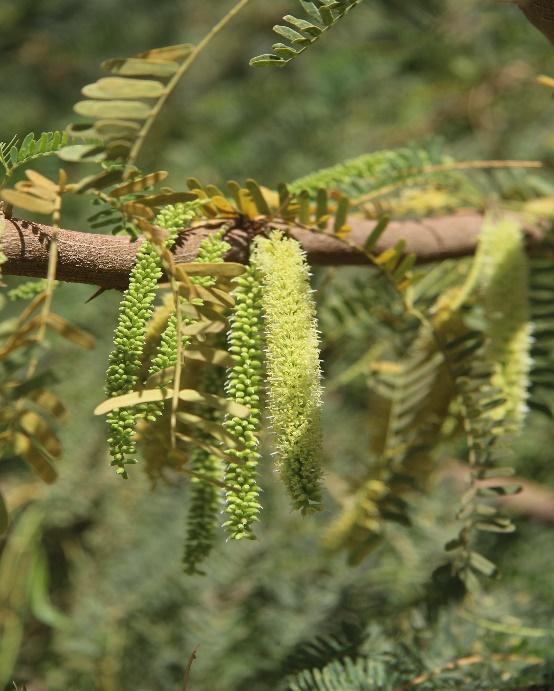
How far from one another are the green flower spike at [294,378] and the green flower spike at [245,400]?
15mm

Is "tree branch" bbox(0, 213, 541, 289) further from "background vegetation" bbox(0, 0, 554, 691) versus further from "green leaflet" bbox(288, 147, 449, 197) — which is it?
"background vegetation" bbox(0, 0, 554, 691)

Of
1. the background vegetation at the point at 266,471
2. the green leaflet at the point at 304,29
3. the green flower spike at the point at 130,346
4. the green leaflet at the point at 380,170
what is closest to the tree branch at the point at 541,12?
the green leaflet at the point at 304,29

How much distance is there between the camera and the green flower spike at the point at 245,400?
0.60 metres

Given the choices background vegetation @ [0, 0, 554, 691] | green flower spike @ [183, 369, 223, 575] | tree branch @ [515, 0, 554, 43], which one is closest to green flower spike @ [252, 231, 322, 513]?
green flower spike @ [183, 369, 223, 575]

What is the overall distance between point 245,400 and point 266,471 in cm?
99

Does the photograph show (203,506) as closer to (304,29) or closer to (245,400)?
(245,400)

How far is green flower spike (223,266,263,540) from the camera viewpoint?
604 millimetres

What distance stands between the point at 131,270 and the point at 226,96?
1.49m

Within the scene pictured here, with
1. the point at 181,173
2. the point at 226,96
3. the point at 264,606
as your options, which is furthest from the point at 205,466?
the point at 226,96

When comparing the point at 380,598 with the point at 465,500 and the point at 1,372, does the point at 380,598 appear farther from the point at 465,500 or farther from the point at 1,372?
the point at 1,372

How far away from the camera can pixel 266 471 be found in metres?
1.62

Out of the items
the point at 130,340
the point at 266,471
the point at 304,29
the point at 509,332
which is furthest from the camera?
the point at 266,471

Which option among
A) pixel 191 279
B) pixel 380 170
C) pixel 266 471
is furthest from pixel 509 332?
pixel 266 471

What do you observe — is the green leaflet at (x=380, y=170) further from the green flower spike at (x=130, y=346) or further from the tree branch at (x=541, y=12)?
the green flower spike at (x=130, y=346)
